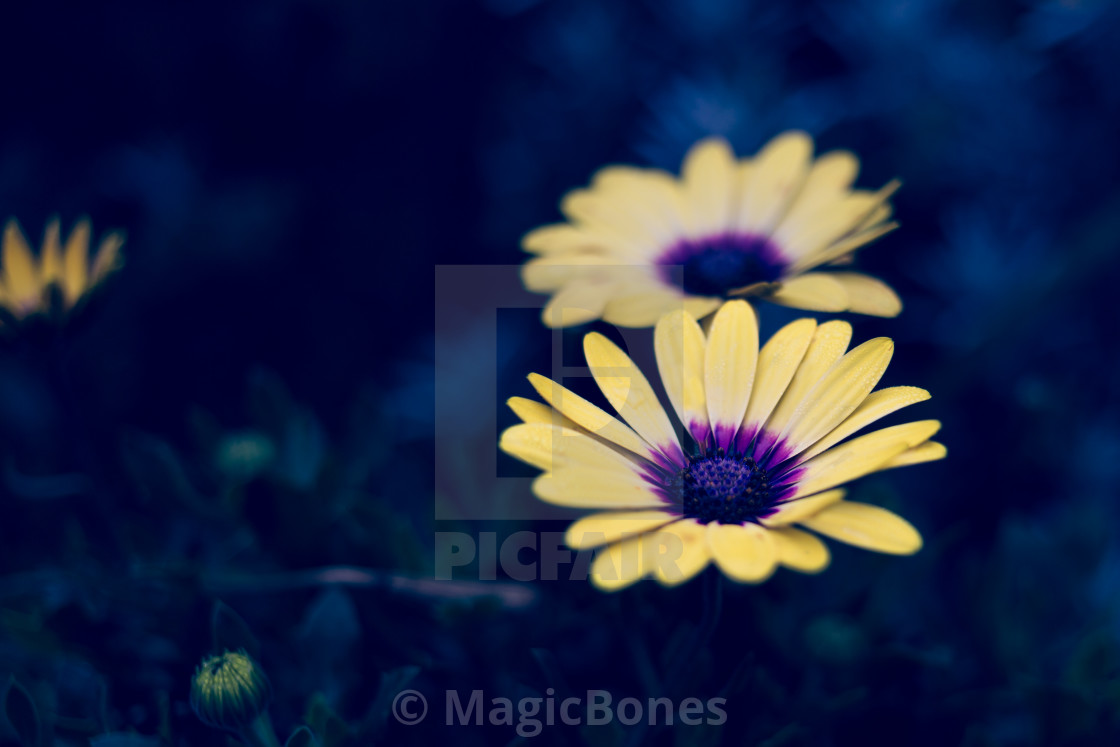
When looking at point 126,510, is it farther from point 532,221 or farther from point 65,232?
point 532,221

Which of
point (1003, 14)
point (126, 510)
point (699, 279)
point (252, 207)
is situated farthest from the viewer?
point (252, 207)

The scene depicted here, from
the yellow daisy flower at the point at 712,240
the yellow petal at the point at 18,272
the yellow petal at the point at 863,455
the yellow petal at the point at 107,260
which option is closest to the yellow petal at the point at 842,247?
the yellow daisy flower at the point at 712,240

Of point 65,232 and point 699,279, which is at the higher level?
point 65,232

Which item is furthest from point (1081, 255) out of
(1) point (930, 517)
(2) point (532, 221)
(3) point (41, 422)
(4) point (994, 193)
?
(3) point (41, 422)

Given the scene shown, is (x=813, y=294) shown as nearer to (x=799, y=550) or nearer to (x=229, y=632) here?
(x=799, y=550)

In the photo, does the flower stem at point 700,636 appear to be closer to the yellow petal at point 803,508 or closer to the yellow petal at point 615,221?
the yellow petal at point 803,508

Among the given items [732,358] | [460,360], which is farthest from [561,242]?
[460,360]
